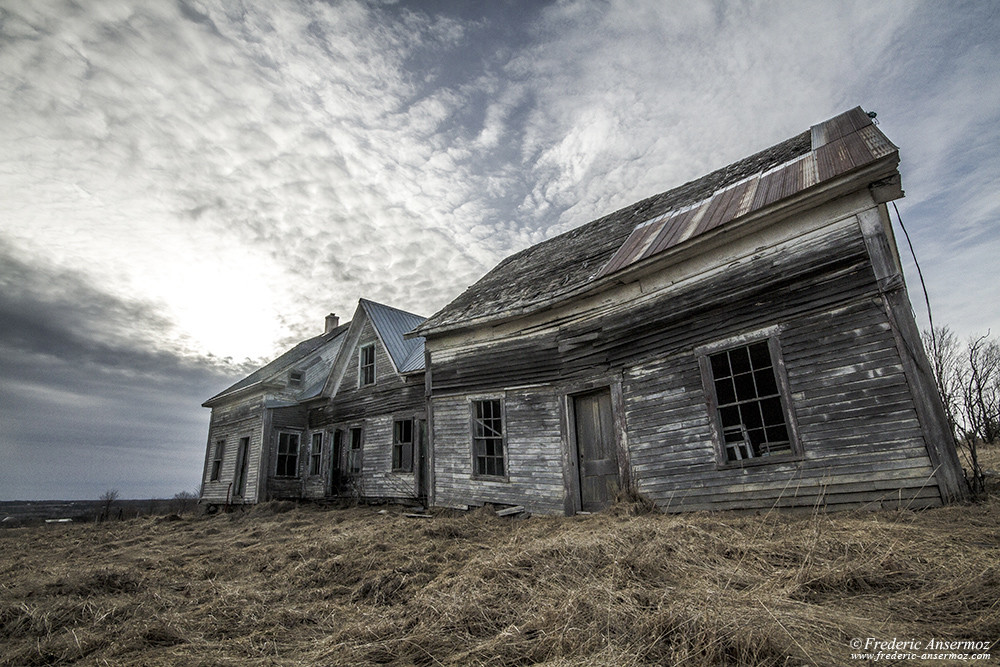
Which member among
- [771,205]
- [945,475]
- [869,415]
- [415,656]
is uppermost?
[771,205]

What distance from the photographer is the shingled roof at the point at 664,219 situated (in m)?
7.74

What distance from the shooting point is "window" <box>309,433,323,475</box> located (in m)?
18.3

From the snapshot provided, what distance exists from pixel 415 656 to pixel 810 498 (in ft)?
18.7

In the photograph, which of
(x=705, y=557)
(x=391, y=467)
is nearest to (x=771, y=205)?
(x=705, y=557)

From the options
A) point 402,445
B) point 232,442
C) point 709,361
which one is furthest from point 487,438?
point 232,442

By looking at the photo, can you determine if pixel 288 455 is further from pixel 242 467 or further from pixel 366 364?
pixel 366 364

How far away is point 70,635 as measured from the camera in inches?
162

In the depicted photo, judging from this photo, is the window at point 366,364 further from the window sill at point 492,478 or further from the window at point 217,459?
the window at point 217,459

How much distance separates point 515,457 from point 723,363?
15.6ft

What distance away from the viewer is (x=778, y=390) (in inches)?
282

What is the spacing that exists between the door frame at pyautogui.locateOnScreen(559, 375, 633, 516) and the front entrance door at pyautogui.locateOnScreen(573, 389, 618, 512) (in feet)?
Result: 0.32

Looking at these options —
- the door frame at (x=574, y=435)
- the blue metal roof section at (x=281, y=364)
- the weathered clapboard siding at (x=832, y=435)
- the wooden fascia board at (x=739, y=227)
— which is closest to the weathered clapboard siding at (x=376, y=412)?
the blue metal roof section at (x=281, y=364)

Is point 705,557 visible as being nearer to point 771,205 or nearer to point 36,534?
point 771,205

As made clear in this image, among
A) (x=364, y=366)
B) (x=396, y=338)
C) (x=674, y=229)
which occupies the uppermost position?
(x=396, y=338)
